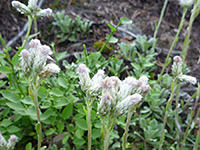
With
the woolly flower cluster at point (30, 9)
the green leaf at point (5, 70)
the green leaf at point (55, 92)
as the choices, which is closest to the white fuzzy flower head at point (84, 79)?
the green leaf at point (55, 92)

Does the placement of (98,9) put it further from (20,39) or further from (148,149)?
(148,149)

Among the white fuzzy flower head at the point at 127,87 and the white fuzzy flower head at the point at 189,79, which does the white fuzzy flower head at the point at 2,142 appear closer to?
the white fuzzy flower head at the point at 127,87

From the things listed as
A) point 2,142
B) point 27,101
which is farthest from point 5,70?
point 2,142

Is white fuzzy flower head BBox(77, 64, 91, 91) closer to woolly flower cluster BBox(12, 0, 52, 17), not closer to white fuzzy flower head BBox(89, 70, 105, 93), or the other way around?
white fuzzy flower head BBox(89, 70, 105, 93)

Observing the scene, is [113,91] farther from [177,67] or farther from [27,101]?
[27,101]

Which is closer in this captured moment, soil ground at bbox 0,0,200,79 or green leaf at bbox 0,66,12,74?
green leaf at bbox 0,66,12,74

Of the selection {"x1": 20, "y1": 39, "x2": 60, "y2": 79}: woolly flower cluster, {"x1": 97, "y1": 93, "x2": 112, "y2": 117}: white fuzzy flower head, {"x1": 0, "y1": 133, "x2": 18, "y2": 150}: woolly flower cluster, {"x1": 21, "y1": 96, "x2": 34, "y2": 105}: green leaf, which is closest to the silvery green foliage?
{"x1": 97, "y1": 93, "x2": 112, "y2": 117}: white fuzzy flower head
